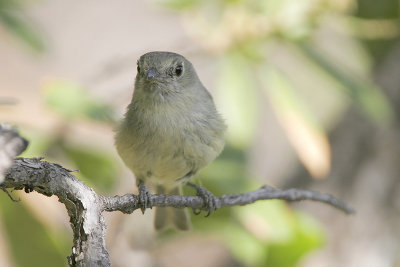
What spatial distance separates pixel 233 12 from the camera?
138 inches

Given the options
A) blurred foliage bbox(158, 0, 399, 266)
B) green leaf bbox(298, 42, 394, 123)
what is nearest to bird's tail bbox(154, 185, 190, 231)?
blurred foliage bbox(158, 0, 399, 266)

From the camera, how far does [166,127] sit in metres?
2.64

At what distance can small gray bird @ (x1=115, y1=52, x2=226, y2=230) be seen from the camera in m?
2.66

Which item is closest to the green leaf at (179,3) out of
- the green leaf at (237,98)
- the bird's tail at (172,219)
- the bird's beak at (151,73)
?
the green leaf at (237,98)

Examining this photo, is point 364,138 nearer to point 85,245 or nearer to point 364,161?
point 364,161

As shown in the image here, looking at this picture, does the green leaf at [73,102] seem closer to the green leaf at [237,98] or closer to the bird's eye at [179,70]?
the bird's eye at [179,70]

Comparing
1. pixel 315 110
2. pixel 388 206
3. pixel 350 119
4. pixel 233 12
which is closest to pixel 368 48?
pixel 350 119

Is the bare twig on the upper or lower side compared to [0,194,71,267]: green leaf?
lower

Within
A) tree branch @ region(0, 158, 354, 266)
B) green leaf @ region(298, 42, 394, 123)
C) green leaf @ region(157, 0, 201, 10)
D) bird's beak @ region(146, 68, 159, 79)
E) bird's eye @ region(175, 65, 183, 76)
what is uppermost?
green leaf @ region(157, 0, 201, 10)

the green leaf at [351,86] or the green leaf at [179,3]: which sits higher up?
the green leaf at [179,3]

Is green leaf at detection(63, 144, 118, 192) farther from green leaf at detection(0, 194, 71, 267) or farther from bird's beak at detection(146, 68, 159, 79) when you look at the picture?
bird's beak at detection(146, 68, 159, 79)

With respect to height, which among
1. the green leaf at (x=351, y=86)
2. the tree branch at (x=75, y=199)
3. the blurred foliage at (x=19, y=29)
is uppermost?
the blurred foliage at (x=19, y=29)

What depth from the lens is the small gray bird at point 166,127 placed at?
8.73ft

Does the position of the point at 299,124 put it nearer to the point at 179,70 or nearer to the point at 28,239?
the point at 179,70
